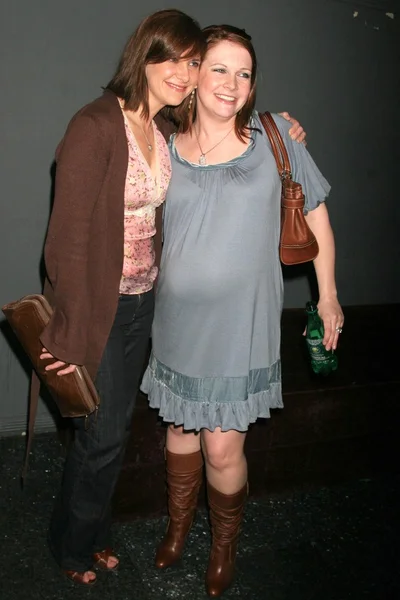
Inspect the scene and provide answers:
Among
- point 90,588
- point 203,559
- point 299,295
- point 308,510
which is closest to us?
point 90,588

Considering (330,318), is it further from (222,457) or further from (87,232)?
(87,232)

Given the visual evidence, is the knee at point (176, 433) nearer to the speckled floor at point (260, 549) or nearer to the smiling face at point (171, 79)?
the speckled floor at point (260, 549)

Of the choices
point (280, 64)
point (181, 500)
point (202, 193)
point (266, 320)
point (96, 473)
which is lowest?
point (181, 500)

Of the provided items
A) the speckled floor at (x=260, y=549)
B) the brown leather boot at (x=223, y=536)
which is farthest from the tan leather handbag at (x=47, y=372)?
the speckled floor at (x=260, y=549)

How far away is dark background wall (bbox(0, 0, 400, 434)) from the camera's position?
2.62 metres

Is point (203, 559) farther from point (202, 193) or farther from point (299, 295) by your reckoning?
point (299, 295)

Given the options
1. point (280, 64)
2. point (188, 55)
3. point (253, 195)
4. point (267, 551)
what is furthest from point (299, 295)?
point (188, 55)

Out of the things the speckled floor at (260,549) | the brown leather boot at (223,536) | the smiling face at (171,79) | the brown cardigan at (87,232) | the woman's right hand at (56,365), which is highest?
the smiling face at (171,79)

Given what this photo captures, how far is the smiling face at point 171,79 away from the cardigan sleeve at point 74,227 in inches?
8.7

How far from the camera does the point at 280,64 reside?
10.3 feet

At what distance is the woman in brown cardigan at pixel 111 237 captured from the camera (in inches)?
65.6

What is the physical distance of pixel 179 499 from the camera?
223 centimetres

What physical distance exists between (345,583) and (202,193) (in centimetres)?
143

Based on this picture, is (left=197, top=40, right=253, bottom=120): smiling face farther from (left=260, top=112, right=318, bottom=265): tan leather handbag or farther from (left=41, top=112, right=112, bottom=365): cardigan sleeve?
(left=41, top=112, right=112, bottom=365): cardigan sleeve
